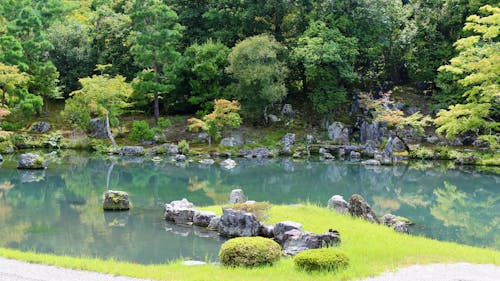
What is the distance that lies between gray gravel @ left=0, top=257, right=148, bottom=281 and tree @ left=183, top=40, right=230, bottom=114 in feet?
89.5

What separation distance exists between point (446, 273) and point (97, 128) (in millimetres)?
30419

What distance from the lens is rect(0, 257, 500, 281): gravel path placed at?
756 cm

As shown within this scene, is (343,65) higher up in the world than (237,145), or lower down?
higher up

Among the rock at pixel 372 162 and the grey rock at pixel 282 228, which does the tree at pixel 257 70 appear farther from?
the grey rock at pixel 282 228

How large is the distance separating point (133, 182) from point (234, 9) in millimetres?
22106

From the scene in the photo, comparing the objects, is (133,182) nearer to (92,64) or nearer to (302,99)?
(302,99)

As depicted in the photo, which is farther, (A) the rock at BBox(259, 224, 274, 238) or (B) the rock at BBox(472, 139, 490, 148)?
(B) the rock at BBox(472, 139, 490, 148)

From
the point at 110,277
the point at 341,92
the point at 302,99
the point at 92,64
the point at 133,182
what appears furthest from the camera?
the point at 92,64

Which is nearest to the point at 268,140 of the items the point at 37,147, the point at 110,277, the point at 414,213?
the point at 37,147

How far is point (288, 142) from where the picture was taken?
32.2 meters

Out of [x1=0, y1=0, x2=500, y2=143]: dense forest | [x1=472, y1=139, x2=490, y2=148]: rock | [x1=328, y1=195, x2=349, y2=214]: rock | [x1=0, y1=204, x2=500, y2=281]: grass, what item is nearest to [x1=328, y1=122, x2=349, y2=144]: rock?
[x1=0, y1=0, x2=500, y2=143]: dense forest

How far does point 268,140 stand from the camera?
3294cm

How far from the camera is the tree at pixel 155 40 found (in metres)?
33.9

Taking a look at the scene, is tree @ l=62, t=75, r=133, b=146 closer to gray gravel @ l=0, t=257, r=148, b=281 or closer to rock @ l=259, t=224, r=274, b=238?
rock @ l=259, t=224, r=274, b=238
